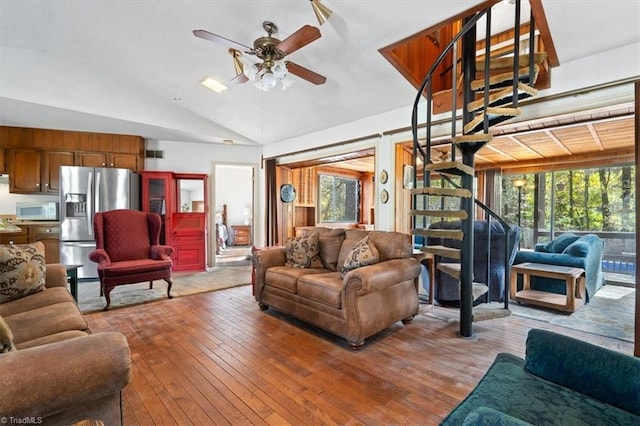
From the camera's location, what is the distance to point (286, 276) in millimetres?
3305

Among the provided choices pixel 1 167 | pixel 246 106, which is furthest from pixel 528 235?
pixel 1 167

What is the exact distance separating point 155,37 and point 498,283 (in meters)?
Result: 5.16

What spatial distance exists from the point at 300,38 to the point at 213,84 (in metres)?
2.57

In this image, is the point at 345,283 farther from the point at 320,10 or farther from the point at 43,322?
the point at 320,10

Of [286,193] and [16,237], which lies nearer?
[16,237]

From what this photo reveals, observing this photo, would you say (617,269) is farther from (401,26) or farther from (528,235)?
(401,26)

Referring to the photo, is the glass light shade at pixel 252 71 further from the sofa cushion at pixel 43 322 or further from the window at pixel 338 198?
the window at pixel 338 198

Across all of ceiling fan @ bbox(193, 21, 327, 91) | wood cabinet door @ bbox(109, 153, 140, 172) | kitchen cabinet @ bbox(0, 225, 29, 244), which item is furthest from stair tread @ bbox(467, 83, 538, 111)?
kitchen cabinet @ bbox(0, 225, 29, 244)

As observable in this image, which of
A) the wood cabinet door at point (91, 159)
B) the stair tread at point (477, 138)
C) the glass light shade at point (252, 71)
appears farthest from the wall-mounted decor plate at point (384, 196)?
the wood cabinet door at point (91, 159)

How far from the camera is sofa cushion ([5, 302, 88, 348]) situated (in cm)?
172

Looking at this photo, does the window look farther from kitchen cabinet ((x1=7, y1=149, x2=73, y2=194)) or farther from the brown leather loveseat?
kitchen cabinet ((x1=7, y1=149, x2=73, y2=194))

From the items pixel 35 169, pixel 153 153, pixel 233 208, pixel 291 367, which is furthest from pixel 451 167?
pixel 233 208

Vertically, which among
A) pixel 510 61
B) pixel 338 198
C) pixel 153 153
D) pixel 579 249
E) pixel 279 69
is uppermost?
pixel 510 61

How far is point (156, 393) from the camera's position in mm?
2018
